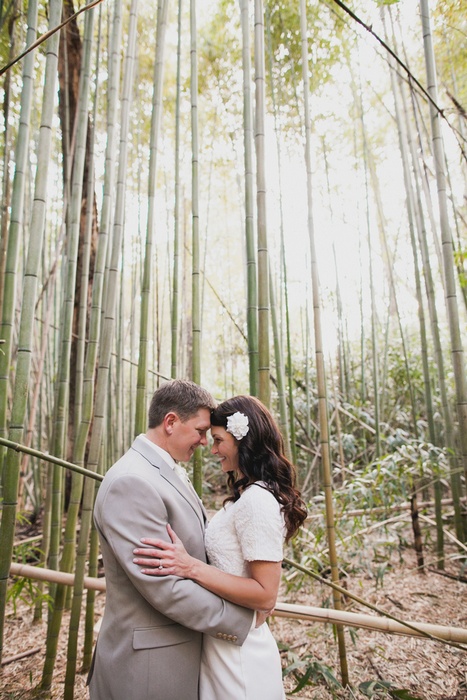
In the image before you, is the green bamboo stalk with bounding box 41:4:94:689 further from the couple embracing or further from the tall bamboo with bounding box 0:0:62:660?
the couple embracing

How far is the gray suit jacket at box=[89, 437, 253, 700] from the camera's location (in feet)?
3.22

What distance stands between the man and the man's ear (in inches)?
3.0

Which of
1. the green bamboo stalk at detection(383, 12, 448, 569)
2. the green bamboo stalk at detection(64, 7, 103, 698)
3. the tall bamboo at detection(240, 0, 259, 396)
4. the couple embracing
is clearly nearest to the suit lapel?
the couple embracing

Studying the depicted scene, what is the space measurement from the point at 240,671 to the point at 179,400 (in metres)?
0.65

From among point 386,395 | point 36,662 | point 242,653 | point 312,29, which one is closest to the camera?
point 242,653

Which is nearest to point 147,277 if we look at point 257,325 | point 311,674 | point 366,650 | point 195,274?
point 195,274

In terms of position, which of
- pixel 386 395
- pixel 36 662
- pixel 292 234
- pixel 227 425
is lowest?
pixel 36 662

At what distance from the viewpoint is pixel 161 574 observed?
3.16ft

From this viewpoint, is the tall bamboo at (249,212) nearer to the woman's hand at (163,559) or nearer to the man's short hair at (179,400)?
the man's short hair at (179,400)

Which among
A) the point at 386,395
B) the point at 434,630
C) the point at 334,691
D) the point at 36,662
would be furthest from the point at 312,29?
the point at 36,662

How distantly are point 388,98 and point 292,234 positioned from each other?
5.69 feet

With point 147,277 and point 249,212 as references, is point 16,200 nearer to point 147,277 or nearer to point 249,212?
point 147,277

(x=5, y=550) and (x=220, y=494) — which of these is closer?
(x=5, y=550)

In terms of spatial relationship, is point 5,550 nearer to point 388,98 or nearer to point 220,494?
point 220,494
